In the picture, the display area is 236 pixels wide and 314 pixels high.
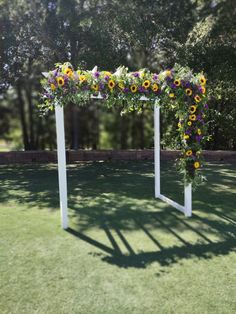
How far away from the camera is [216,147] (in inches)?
466

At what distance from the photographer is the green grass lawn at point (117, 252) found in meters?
2.77

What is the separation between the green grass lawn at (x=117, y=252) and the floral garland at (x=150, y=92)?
3.06 ft

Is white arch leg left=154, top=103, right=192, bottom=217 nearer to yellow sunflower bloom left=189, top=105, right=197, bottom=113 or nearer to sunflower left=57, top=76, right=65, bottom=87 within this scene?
yellow sunflower bloom left=189, top=105, right=197, bottom=113

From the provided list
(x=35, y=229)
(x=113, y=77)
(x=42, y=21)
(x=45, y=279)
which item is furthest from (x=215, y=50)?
(x=45, y=279)

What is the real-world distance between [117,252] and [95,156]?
7291mm

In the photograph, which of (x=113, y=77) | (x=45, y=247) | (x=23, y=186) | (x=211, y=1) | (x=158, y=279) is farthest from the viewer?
(x=211, y=1)

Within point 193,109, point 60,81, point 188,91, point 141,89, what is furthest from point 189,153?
point 60,81

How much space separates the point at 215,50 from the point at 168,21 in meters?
1.58

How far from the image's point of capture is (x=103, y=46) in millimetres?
9234

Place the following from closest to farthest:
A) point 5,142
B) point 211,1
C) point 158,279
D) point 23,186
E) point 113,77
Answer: point 158,279
point 113,77
point 23,186
point 211,1
point 5,142

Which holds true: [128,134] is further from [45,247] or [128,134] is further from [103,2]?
[45,247]

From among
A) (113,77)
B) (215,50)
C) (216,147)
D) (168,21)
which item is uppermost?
(168,21)

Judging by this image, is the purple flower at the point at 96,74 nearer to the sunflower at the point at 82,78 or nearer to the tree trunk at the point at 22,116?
the sunflower at the point at 82,78

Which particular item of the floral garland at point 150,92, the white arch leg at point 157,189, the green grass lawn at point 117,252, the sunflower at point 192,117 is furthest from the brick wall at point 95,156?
the sunflower at point 192,117
